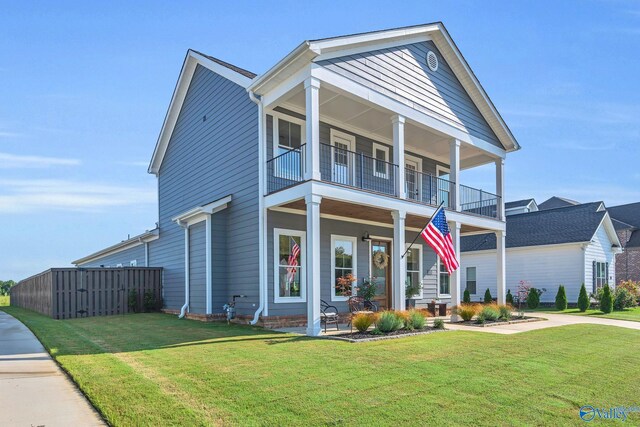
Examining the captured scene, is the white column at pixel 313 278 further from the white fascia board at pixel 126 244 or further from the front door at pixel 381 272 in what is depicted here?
the white fascia board at pixel 126 244

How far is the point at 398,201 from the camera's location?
11.8 metres

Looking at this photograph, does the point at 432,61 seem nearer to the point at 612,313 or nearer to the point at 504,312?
the point at 504,312

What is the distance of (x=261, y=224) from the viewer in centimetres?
1157

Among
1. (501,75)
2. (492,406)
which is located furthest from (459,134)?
(492,406)

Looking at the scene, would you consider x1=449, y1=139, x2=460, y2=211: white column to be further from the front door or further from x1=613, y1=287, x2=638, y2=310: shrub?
x1=613, y1=287, x2=638, y2=310: shrub

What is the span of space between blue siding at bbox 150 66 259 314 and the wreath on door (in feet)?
15.0

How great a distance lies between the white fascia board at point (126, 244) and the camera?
18070 mm

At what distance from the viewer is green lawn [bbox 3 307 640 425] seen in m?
4.52

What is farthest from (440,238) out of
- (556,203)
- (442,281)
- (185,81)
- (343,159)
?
(556,203)

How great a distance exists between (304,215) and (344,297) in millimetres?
2909

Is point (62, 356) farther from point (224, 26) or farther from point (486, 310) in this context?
point (486, 310)

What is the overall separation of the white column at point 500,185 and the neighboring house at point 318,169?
0.17 ft

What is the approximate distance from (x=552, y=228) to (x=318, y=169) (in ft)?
59.8

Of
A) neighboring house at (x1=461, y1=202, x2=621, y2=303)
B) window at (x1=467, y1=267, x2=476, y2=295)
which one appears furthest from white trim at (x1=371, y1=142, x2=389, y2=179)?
window at (x1=467, y1=267, x2=476, y2=295)
